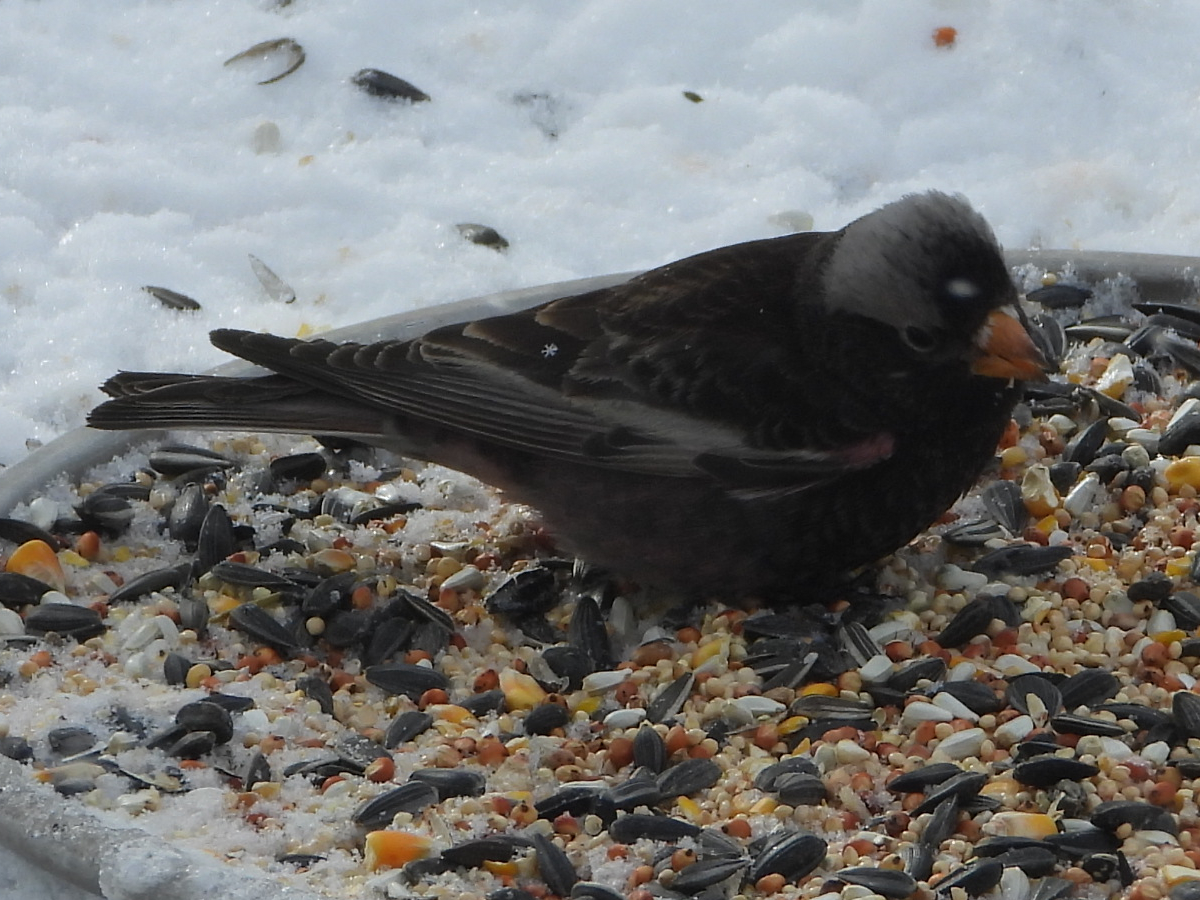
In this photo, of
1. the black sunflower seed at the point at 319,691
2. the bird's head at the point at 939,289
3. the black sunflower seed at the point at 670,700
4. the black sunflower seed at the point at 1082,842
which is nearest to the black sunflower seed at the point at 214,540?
the black sunflower seed at the point at 319,691

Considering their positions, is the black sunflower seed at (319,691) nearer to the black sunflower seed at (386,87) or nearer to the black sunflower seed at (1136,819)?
the black sunflower seed at (1136,819)

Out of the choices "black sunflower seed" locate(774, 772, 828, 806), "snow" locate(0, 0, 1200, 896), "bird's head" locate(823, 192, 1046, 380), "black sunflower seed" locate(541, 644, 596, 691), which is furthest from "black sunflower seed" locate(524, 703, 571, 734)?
"snow" locate(0, 0, 1200, 896)

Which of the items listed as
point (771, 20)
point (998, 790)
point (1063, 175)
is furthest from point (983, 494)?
point (771, 20)

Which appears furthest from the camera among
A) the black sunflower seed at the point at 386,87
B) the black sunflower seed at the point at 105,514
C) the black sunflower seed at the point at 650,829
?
the black sunflower seed at the point at 386,87

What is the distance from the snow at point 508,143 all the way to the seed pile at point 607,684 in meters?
1.36

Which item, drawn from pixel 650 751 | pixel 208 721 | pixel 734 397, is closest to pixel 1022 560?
pixel 734 397

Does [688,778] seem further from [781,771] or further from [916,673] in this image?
[916,673]

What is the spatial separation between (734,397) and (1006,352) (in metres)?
0.61

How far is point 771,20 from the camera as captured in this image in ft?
22.7

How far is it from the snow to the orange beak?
225 cm

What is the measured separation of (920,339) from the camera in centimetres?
383

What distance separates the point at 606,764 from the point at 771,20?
14.0 feet

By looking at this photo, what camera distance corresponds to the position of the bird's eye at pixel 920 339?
3.81 metres

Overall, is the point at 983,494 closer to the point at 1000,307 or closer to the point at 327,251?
the point at 1000,307
